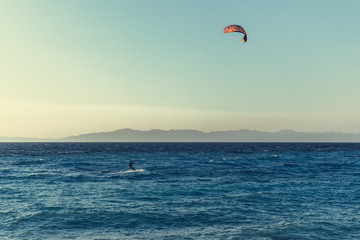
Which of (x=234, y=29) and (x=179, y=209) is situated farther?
(x=234, y=29)

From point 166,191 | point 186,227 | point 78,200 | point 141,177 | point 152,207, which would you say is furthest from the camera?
point 141,177

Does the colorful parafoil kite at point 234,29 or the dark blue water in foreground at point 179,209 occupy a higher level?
the colorful parafoil kite at point 234,29

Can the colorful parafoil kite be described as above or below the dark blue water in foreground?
above

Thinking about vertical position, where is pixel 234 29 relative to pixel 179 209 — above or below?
above

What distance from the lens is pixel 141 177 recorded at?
42219 millimetres

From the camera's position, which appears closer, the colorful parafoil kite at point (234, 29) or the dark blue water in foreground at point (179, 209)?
the dark blue water in foreground at point (179, 209)

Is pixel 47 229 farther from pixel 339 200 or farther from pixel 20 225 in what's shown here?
pixel 339 200

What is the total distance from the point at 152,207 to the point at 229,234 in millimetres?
8645

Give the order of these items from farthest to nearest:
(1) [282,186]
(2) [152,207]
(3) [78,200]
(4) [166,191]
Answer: (1) [282,186] < (4) [166,191] < (3) [78,200] < (2) [152,207]

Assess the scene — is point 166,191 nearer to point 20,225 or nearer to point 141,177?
point 141,177

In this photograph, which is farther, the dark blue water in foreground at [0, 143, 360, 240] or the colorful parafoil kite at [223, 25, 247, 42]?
the colorful parafoil kite at [223, 25, 247, 42]

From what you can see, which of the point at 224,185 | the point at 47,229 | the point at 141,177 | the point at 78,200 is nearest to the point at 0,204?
the point at 78,200

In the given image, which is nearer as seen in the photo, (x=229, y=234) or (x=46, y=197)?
(x=229, y=234)

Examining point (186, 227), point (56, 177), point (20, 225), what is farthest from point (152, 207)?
point (56, 177)
